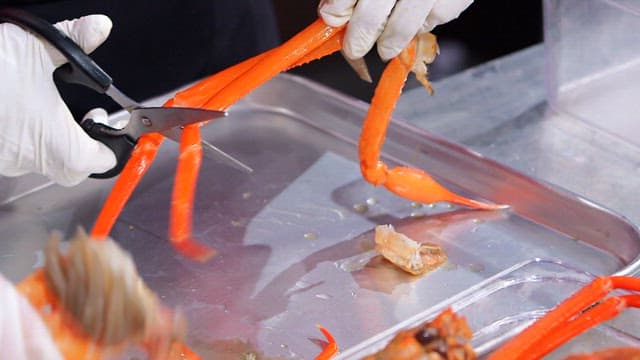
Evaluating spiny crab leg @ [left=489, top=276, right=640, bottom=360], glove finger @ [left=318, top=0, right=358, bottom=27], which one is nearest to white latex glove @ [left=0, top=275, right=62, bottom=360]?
spiny crab leg @ [left=489, top=276, right=640, bottom=360]

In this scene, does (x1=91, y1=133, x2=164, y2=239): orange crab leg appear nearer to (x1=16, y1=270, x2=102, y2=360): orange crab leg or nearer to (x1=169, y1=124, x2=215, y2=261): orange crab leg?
(x1=169, y1=124, x2=215, y2=261): orange crab leg

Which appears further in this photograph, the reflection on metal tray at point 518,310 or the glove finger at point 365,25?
the glove finger at point 365,25

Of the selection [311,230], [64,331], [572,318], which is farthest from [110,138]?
[572,318]

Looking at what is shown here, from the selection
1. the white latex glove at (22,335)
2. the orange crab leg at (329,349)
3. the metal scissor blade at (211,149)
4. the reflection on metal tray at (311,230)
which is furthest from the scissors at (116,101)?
the white latex glove at (22,335)

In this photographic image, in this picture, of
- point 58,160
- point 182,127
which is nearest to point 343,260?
point 182,127

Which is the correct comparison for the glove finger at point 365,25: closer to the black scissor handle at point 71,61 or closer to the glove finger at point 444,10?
the glove finger at point 444,10

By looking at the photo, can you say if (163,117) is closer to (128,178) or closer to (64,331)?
(128,178)

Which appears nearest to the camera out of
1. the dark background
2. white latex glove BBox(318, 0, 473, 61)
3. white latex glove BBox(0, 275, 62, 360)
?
white latex glove BBox(0, 275, 62, 360)

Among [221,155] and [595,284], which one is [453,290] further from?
[221,155]
